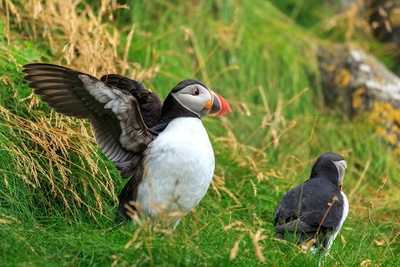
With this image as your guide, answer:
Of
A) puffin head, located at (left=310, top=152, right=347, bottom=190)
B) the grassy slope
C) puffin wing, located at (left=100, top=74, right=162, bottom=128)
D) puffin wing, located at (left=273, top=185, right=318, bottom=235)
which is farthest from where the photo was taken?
puffin head, located at (left=310, top=152, right=347, bottom=190)

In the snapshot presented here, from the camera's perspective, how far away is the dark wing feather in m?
4.18

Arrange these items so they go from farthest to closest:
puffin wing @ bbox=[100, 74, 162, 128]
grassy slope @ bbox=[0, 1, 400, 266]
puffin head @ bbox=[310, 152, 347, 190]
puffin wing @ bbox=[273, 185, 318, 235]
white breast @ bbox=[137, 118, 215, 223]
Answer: puffin head @ bbox=[310, 152, 347, 190] < puffin wing @ bbox=[100, 74, 162, 128] < puffin wing @ bbox=[273, 185, 318, 235] < white breast @ bbox=[137, 118, 215, 223] < grassy slope @ bbox=[0, 1, 400, 266]

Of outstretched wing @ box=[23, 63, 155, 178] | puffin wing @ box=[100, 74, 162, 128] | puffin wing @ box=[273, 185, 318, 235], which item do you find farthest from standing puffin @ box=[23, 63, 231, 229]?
puffin wing @ box=[273, 185, 318, 235]

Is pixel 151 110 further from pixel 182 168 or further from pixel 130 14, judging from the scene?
pixel 130 14

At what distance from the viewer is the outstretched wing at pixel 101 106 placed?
3982mm

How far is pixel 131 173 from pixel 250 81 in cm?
281

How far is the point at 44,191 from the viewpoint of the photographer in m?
4.43

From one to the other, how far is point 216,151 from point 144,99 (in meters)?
1.26

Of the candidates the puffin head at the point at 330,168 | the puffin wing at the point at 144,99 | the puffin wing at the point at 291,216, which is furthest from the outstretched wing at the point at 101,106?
the puffin head at the point at 330,168

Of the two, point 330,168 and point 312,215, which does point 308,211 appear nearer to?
point 312,215

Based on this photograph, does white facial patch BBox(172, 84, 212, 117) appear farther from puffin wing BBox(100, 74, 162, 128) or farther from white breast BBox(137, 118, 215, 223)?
puffin wing BBox(100, 74, 162, 128)

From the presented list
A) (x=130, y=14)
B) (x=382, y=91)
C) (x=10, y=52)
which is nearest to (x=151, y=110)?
(x=10, y=52)

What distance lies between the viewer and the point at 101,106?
411 cm

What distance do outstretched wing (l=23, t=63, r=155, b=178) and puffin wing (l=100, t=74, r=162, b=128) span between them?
0.27 m
